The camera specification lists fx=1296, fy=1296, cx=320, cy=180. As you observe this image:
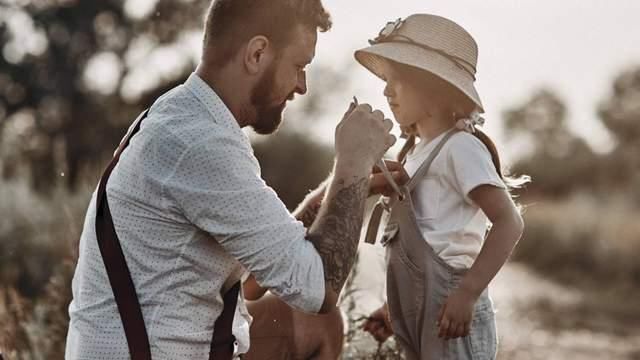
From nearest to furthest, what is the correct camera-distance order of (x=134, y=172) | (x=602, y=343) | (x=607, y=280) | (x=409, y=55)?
(x=134, y=172) < (x=409, y=55) < (x=602, y=343) < (x=607, y=280)

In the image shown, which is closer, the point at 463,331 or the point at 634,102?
the point at 463,331

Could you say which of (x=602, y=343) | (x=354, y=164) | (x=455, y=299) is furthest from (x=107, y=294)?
(x=602, y=343)

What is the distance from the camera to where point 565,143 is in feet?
94.1

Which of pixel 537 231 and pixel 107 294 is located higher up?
pixel 537 231

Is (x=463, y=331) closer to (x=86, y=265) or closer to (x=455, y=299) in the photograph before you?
(x=455, y=299)

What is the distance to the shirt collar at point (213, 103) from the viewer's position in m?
3.68

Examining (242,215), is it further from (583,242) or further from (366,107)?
(583,242)

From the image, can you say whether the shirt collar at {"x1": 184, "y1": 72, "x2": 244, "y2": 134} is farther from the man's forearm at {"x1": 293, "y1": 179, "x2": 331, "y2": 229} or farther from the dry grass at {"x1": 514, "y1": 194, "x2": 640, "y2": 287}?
the dry grass at {"x1": 514, "y1": 194, "x2": 640, "y2": 287}

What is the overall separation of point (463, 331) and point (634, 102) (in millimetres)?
25391

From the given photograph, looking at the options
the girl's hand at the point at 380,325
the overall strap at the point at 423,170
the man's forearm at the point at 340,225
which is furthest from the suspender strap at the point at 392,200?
the man's forearm at the point at 340,225

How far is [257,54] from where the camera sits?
12.3 ft

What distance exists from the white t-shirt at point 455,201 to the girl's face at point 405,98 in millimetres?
195

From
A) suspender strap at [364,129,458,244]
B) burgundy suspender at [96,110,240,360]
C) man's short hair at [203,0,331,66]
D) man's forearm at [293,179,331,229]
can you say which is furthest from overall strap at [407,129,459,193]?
burgundy suspender at [96,110,240,360]

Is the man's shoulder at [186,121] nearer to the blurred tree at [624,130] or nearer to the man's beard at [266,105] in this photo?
the man's beard at [266,105]
